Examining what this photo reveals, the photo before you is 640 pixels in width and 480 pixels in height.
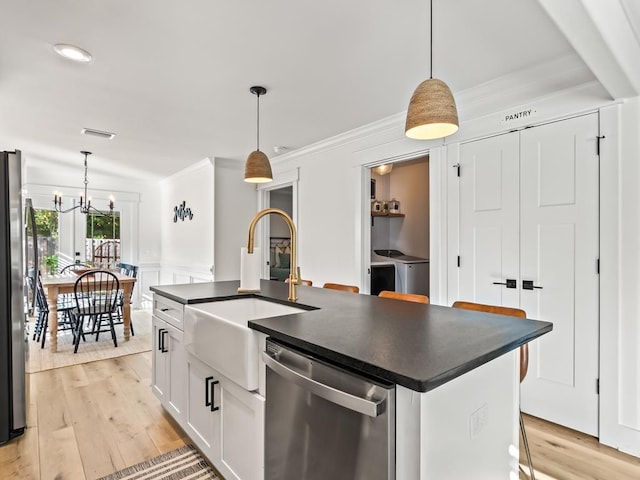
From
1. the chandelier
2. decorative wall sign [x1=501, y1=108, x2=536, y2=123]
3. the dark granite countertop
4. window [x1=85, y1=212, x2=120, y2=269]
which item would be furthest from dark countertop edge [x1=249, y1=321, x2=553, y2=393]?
window [x1=85, y1=212, x2=120, y2=269]

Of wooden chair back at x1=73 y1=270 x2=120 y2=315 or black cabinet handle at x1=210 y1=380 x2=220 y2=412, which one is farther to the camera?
wooden chair back at x1=73 y1=270 x2=120 y2=315

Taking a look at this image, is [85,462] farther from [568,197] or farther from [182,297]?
[568,197]

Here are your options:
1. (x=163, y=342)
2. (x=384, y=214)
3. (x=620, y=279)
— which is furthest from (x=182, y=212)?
(x=620, y=279)

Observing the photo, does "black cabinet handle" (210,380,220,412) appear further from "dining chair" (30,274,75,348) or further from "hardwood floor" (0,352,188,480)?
"dining chair" (30,274,75,348)

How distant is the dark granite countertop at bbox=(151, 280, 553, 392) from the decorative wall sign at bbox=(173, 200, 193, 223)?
4.44 m

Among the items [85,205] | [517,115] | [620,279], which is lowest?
[620,279]

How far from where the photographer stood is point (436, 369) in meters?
0.89

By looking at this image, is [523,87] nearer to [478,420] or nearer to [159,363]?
Answer: [478,420]

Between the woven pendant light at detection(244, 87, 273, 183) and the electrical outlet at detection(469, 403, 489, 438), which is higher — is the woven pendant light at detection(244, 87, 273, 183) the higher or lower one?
the higher one

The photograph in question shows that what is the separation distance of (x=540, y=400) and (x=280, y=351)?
2.19 metres

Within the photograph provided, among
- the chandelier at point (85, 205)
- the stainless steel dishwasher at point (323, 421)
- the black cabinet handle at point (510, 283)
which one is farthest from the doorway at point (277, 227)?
the stainless steel dishwasher at point (323, 421)

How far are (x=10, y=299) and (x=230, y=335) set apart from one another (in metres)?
1.65

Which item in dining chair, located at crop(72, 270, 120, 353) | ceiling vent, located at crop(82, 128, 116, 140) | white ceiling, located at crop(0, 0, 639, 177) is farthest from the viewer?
dining chair, located at crop(72, 270, 120, 353)

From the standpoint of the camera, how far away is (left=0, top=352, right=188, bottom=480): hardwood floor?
1.98 m
